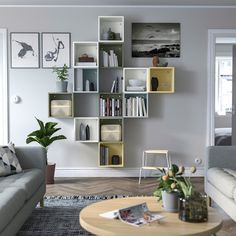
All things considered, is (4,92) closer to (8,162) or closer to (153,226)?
(8,162)

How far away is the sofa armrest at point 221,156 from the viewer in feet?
13.4

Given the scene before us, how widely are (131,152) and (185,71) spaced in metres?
1.40

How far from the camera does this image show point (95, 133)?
18.4ft

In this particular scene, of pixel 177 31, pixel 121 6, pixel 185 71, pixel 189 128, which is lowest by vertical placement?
pixel 189 128

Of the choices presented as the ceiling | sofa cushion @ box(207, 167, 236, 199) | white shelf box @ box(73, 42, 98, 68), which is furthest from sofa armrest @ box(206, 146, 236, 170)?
the ceiling

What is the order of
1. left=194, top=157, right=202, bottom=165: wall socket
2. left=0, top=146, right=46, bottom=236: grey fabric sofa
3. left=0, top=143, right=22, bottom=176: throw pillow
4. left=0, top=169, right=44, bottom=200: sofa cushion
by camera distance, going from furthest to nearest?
1. left=194, top=157, right=202, bottom=165: wall socket
2. left=0, top=143, right=22, bottom=176: throw pillow
3. left=0, top=169, right=44, bottom=200: sofa cushion
4. left=0, top=146, right=46, bottom=236: grey fabric sofa

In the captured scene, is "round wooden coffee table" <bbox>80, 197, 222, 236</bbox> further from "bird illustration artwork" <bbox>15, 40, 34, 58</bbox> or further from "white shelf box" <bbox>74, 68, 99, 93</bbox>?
"bird illustration artwork" <bbox>15, 40, 34, 58</bbox>

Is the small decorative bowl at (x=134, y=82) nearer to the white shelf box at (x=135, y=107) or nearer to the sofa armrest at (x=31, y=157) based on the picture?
the white shelf box at (x=135, y=107)

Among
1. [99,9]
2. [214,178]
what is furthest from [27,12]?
[214,178]

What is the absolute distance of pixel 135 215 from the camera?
8.18ft

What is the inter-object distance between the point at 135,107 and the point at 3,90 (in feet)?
6.22

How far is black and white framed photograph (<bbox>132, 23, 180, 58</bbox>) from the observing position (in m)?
5.60

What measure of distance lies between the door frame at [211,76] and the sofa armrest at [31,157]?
8.73 ft

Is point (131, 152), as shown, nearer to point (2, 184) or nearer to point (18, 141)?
point (18, 141)
